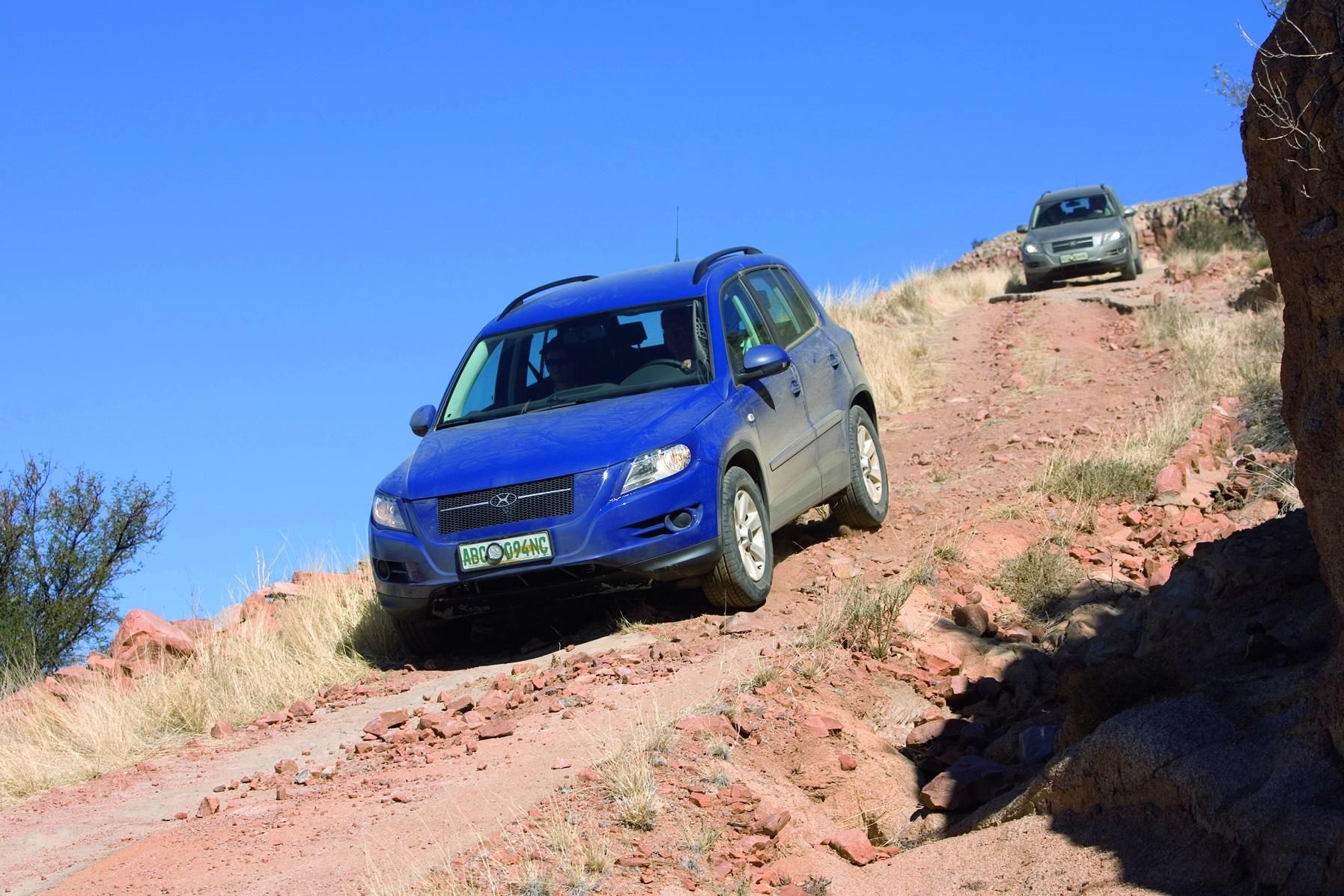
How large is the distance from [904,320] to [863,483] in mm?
13159

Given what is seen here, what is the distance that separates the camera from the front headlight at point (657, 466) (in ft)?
26.6

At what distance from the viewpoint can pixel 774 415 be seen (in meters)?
9.11

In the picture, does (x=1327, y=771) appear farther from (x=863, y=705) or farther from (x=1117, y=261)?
(x=1117, y=261)

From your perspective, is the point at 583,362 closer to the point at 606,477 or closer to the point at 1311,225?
the point at 606,477

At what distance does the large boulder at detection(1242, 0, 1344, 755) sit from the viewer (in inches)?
169

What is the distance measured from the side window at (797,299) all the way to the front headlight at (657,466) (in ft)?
8.14

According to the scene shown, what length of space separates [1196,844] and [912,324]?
59.4 feet

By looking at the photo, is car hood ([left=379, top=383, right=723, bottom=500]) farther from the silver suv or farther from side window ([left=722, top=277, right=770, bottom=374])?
the silver suv

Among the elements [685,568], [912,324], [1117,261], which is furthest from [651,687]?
[1117,261]

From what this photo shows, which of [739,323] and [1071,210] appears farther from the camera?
[1071,210]

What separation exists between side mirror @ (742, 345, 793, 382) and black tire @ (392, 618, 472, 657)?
2.13 m

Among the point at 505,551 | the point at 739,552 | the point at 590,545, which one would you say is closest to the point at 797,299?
the point at 739,552

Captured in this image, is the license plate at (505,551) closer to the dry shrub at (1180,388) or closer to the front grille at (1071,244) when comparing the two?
the dry shrub at (1180,388)

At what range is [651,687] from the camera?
732cm
